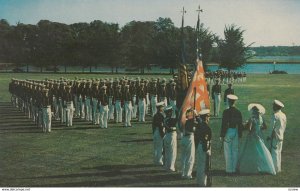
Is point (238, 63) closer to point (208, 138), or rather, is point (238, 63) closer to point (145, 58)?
point (145, 58)

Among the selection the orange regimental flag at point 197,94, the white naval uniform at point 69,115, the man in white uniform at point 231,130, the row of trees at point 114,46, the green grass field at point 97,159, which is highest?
the row of trees at point 114,46

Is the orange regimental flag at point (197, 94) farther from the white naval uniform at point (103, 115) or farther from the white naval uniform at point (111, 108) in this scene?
the white naval uniform at point (111, 108)

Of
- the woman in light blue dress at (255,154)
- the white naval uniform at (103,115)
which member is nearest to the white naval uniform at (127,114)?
the white naval uniform at (103,115)

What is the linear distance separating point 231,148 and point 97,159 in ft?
11.2

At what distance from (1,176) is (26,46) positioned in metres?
31.8

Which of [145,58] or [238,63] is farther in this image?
[145,58]

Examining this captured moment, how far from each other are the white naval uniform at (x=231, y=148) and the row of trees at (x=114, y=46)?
25410mm

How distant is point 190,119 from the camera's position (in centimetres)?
938

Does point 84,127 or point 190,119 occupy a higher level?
point 190,119

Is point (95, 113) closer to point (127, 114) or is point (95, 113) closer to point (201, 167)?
point (127, 114)

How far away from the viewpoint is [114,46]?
147 ft

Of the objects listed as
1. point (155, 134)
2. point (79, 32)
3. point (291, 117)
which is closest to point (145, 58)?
point (79, 32)

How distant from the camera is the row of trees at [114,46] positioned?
37.5 m

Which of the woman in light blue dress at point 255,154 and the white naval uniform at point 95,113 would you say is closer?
the woman in light blue dress at point 255,154
